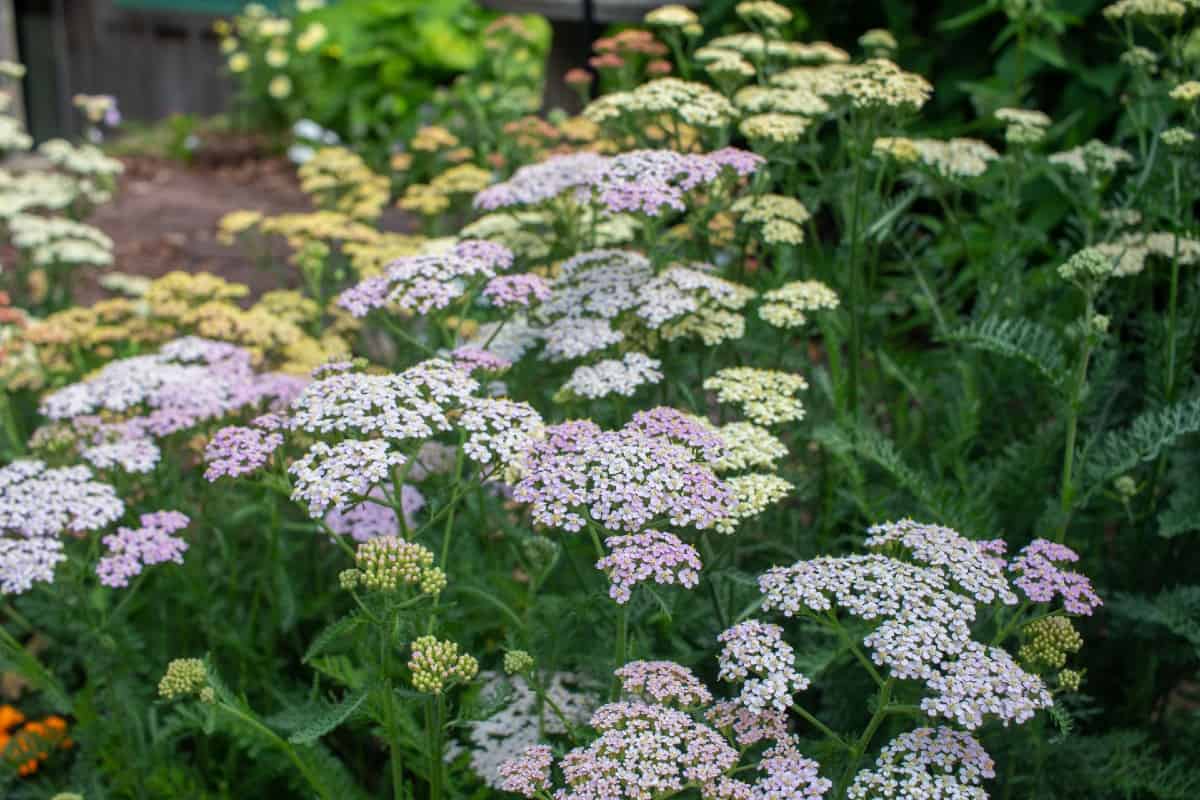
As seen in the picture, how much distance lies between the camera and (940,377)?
309 centimetres

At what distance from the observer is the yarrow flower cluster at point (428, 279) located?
2229 mm

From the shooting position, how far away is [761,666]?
1.63 metres

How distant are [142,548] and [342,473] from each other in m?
0.65

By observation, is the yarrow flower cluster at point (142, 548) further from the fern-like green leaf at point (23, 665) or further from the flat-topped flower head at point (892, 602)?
the flat-topped flower head at point (892, 602)

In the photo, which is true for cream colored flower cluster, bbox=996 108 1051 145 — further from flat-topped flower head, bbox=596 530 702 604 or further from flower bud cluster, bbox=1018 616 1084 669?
flat-topped flower head, bbox=596 530 702 604

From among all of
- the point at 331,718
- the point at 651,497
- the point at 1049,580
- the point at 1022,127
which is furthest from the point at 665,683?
the point at 1022,127

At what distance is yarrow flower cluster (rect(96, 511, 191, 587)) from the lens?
2141 mm

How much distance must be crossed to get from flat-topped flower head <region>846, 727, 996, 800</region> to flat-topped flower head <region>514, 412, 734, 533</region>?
0.42 meters

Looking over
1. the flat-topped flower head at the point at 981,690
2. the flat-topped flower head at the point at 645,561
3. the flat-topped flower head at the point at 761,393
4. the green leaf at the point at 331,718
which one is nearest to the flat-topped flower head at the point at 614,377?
the flat-topped flower head at the point at 761,393

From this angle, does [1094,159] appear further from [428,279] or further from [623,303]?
[428,279]

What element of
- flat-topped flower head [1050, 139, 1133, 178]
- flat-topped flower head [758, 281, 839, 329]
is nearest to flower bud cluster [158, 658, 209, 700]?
flat-topped flower head [758, 281, 839, 329]

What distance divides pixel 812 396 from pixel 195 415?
1.42 metres

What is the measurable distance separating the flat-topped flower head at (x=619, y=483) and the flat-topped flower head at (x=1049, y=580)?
0.46 m

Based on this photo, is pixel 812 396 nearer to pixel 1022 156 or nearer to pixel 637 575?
pixel 1022 156
